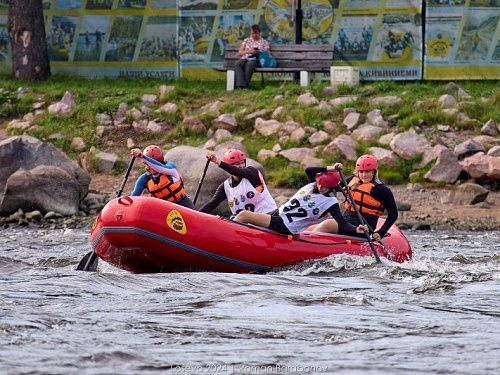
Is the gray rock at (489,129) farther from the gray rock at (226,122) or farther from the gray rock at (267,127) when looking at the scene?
the gray rock at (226,122)

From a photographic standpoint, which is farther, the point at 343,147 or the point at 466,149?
the point at 343,147

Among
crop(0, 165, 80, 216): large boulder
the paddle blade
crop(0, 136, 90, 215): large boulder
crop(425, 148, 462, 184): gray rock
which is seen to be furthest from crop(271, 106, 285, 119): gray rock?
the paddle blade

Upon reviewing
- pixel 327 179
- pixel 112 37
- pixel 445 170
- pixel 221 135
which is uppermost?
pixel 327 179

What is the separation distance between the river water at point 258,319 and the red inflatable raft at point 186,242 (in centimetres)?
22

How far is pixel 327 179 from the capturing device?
18547 millimetres

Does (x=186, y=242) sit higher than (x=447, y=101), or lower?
higher

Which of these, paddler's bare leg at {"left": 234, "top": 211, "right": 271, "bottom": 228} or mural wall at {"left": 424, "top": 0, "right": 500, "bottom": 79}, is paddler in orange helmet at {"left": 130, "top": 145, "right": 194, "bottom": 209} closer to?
paddler's bare leg at {"left": 234, "top": 211, "right": 271, "bottom": 228}

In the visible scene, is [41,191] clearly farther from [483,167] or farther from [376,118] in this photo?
[483,167]

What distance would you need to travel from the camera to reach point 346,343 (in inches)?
542

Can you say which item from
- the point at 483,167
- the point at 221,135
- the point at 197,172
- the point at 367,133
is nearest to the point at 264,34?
the point at 221,135

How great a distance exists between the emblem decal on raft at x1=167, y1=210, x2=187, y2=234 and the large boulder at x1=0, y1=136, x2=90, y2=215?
287 inches

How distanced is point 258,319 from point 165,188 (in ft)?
17.4

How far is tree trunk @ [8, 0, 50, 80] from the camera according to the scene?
2977cm

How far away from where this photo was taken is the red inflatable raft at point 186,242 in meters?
17.7
